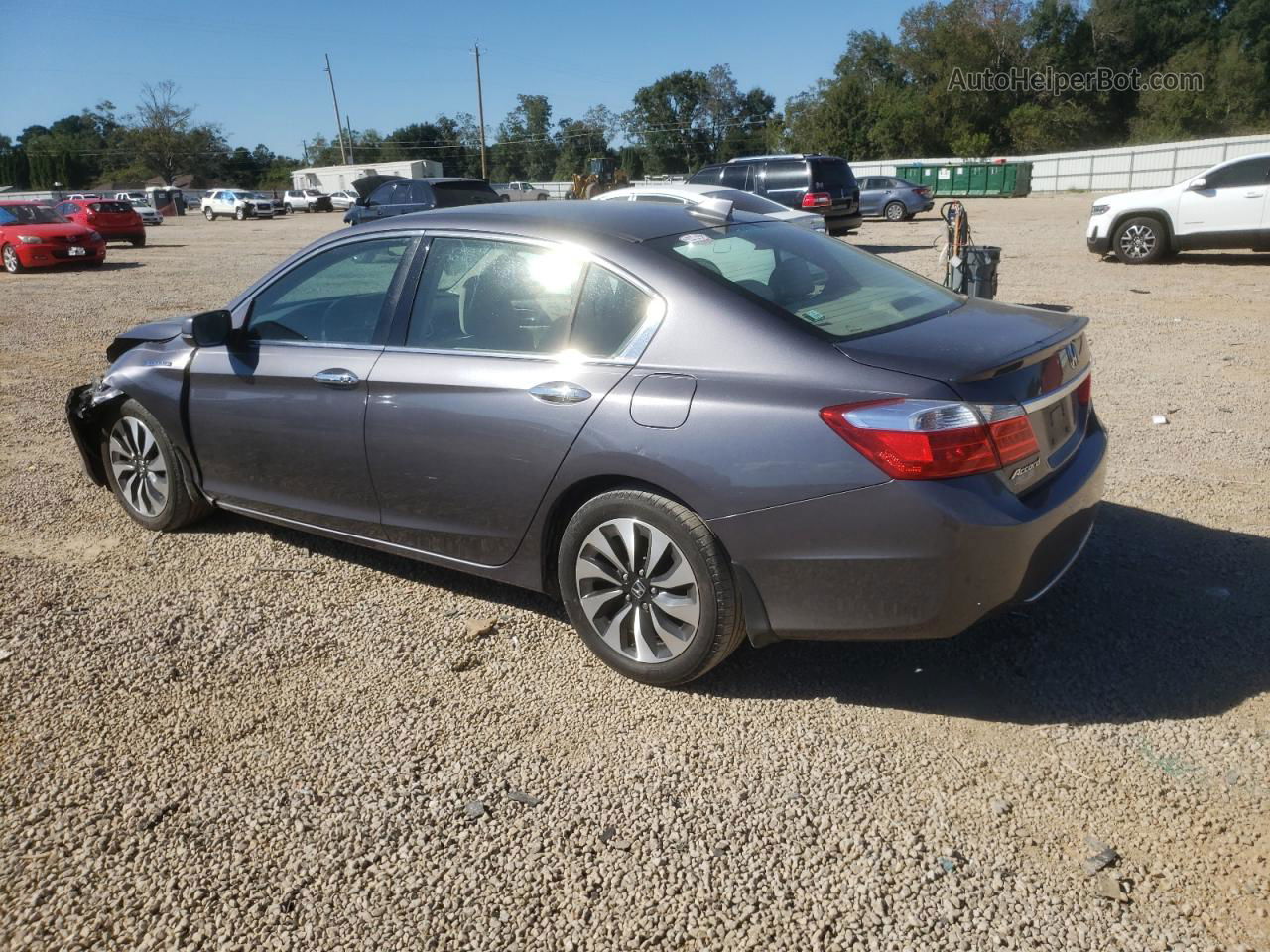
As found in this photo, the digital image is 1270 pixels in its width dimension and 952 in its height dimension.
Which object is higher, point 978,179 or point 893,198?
point 978,179

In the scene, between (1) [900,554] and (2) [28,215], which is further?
(2) [28,215]

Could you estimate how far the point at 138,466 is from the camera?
484 cm

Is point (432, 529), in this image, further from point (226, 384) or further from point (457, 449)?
point (226, 384)

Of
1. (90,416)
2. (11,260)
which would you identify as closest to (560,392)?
(90,416)

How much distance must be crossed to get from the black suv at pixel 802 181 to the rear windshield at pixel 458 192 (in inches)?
159

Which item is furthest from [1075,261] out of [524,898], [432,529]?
[524,898]

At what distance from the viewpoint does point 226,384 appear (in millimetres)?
4285

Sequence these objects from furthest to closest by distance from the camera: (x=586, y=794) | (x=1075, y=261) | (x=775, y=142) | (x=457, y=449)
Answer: (x=775, y=142)
(x=1075, y=261)
(x=457, y=449)
(x=586, y=794)

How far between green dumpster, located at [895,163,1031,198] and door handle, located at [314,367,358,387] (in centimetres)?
4634

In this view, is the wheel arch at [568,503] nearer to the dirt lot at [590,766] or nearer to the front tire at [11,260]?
the dirt lot at [590,766]

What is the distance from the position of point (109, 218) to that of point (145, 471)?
1044 inches

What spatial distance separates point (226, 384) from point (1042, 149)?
72.6 metres

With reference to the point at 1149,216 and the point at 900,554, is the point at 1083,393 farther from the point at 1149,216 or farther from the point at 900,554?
the point at 1149,216

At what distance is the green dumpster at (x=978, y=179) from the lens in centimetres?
4575
